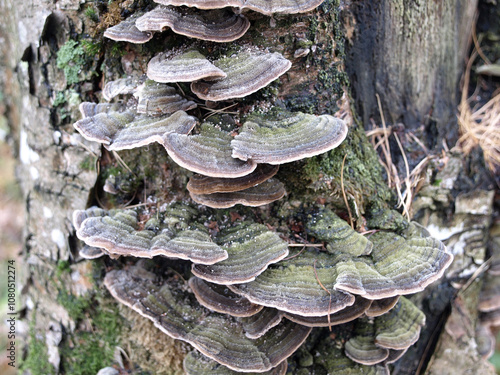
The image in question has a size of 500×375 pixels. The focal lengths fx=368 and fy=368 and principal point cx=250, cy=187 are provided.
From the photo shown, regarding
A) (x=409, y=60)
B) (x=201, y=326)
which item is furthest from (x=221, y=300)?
(x=409, y=60)

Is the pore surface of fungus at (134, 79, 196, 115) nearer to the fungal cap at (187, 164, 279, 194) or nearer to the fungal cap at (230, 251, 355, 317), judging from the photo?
the fungal cap at (187, 164, 279, 194)

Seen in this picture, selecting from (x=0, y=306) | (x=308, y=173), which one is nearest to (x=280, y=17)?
(x=308, y=173)

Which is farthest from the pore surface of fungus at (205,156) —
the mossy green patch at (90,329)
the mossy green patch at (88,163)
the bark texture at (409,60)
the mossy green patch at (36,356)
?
the mossy green patch at (36,356)

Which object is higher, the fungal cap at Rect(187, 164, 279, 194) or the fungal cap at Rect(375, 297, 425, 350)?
the fungal cap at Rect(187, 164, 279, 194)

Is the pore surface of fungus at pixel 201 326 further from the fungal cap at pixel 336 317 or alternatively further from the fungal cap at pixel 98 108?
the fungal cap at pixel 98 108

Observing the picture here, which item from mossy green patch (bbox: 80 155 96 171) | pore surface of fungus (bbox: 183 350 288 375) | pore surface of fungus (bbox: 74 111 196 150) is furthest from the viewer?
mossy green patch (bbox: 80 155 96 171)

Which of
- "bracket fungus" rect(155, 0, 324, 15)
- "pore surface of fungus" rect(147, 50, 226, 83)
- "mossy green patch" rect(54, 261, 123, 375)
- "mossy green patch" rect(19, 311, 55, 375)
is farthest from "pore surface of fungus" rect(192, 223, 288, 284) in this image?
"mossy green patch" rect(19, 311, 55, 375)
